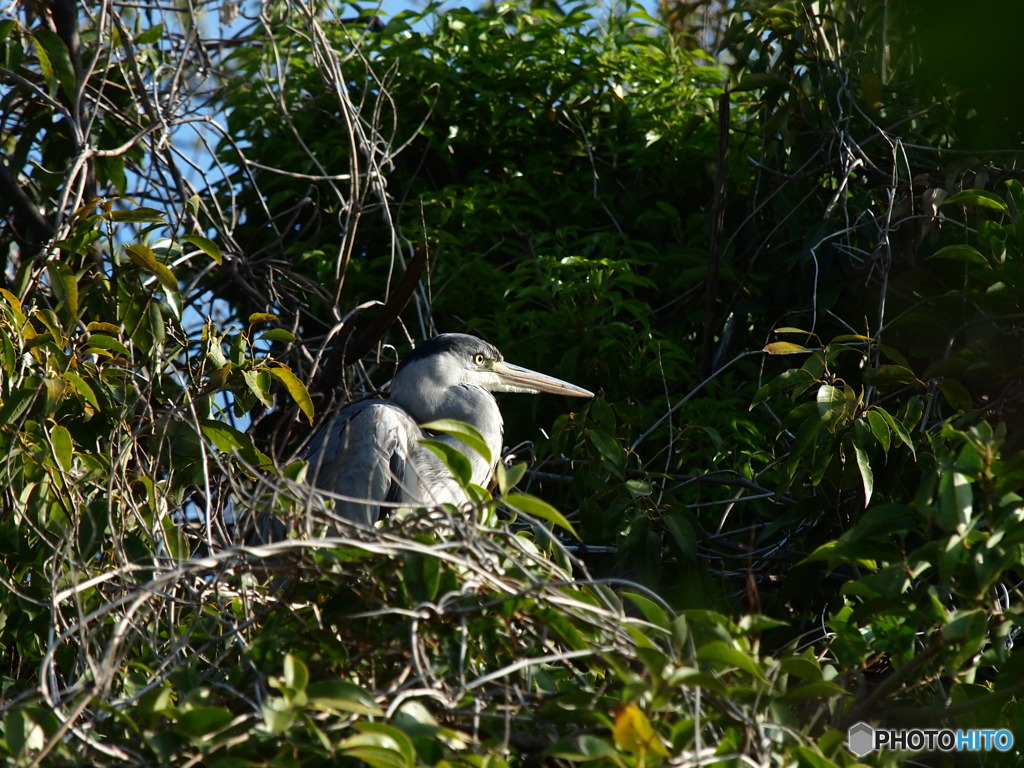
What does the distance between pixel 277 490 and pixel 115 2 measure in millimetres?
3177

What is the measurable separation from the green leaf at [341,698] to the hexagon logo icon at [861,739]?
85 centimetres

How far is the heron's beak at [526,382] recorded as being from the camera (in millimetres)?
3693

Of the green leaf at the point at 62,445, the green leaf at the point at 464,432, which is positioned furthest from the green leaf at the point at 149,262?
the green leaf at the point at 464,432

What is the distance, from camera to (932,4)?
0.95m

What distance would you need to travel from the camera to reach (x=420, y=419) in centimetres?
386

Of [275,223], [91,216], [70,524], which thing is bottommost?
[70,524]

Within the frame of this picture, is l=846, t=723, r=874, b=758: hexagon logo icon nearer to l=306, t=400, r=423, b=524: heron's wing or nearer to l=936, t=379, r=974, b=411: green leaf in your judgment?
l=936, t=379, r=974, b=411: green leaf

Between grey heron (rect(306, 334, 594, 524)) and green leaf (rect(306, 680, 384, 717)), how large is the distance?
6.23ft

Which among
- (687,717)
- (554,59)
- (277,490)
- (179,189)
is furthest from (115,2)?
(687,717)

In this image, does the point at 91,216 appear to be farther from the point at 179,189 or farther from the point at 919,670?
the point at 919,670

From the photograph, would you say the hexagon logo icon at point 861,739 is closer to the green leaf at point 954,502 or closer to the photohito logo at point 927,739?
the photohito logo at point 927,739

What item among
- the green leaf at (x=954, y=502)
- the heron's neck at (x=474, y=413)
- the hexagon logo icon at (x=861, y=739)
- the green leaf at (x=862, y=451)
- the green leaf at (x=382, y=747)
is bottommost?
the heron's neck at (x=474, y=413)

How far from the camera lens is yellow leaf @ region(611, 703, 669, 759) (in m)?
1.40

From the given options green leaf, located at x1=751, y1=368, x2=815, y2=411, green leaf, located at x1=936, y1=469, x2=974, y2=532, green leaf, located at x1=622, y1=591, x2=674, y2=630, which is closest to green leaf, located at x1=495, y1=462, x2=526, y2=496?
green leaf, located at x1=622, y1=591, x2=674, y2=630
